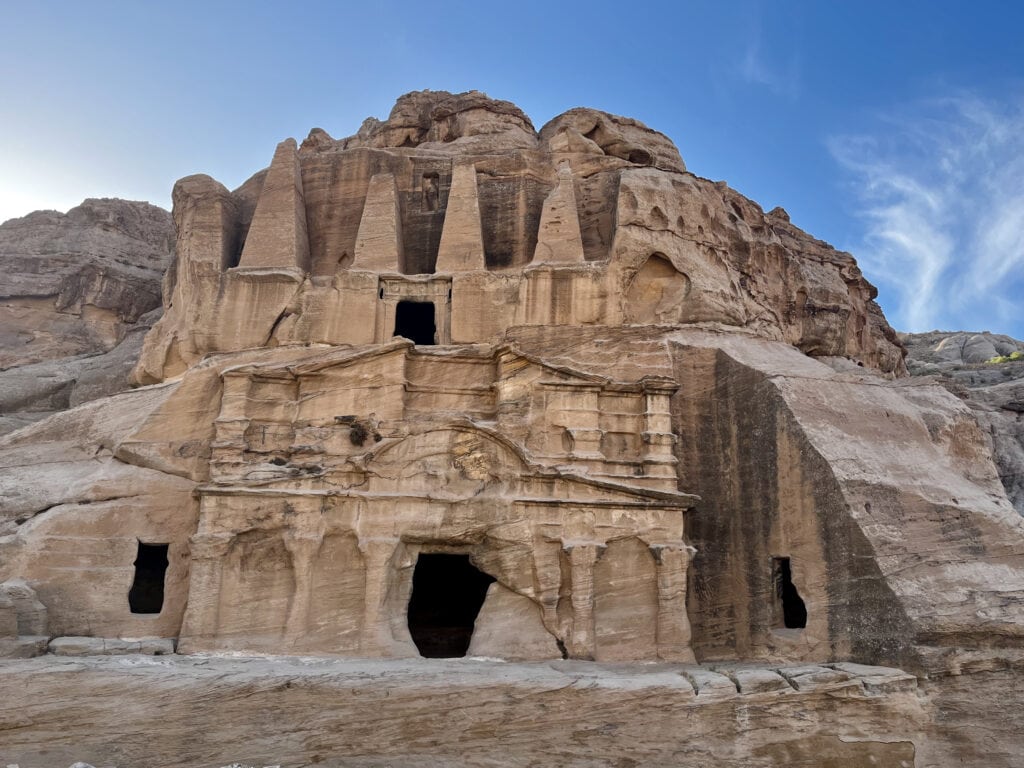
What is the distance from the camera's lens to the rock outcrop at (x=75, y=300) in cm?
2523

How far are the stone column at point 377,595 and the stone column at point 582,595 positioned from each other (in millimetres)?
3489

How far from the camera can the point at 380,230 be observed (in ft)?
75.9

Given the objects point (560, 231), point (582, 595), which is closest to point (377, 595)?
point (582, 595)

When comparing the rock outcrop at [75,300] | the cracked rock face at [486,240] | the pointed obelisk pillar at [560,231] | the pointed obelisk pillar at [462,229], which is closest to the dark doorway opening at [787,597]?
the cracked rock face at [486,240]

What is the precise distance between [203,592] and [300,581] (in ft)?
5.88

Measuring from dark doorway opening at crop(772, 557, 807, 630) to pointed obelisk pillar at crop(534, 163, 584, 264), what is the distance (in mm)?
9268

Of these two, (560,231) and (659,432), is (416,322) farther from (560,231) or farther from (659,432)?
(659,432)

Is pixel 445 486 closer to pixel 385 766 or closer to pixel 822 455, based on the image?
pixel 385 766

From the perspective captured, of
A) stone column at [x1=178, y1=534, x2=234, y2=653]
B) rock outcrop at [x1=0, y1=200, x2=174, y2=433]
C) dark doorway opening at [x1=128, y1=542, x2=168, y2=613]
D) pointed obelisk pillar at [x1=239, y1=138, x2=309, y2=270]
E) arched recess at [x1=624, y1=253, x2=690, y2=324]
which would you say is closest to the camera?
stone column at [x1=178, y1=534, x2=234, y2=653]

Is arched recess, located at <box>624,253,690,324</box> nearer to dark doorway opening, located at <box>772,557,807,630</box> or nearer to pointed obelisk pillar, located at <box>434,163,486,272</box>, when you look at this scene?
pointed obelisk pillar, located at <box>434,163,486,272</box>

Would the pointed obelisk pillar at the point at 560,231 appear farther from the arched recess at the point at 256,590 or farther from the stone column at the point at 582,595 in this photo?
the arched recess at the point at 256,590

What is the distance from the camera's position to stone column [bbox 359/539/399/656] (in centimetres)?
1575

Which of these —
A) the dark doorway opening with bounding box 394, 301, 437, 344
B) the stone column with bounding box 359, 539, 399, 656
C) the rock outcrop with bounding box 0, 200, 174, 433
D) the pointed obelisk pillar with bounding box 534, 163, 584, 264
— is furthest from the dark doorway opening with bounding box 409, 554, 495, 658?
the rock outcrop with bounding box 0, 200, 174, 433

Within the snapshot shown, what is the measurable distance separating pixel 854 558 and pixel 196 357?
16249mm
